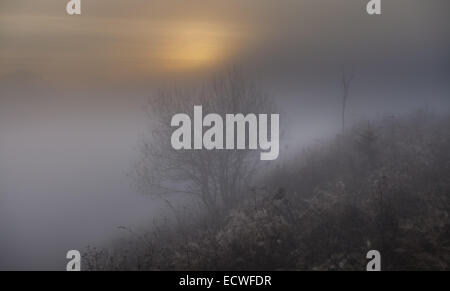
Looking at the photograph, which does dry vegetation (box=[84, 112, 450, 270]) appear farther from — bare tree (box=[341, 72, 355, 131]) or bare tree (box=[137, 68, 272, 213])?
bare tree (box=[341, 72, 355, 131])

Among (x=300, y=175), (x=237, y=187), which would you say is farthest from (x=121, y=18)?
(x=300, y=175)

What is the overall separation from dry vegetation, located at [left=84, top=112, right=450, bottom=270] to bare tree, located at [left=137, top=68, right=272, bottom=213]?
327 millimetres

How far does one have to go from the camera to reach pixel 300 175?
6.57m

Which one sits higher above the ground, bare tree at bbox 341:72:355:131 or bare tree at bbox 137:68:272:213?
bare tree at bbox 341:72:355:131

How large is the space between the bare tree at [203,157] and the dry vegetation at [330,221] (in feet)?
1.07

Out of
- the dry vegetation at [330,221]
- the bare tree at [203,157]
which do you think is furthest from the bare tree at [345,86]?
the bare tree at [203,157]

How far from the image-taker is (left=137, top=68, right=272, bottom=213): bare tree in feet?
20.9

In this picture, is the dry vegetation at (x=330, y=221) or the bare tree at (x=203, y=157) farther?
the bare tree at (x=203, y=157)

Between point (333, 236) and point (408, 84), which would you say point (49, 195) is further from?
point (408, 84)

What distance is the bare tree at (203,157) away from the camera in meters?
6.36

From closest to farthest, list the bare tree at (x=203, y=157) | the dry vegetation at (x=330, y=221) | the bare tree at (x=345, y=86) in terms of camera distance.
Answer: the dry vegetation at (x=330, y=221)
the bare tree at (x=203, y=157)
the bare tree at (x=345, y=86)

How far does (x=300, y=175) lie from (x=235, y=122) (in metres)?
1.38

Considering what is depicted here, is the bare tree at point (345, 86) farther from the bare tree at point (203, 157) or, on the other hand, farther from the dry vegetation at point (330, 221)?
the bare tree at point (203, 157)

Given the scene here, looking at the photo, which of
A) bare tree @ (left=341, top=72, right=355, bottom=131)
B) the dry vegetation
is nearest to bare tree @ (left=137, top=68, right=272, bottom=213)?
the dry vegetation
